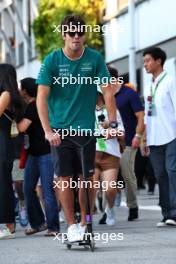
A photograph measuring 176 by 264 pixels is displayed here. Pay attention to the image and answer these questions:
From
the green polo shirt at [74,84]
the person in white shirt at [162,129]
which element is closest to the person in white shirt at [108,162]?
the person in white shirt at [162,129]

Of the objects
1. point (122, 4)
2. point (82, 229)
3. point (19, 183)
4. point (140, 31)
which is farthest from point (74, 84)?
point (122, 4)

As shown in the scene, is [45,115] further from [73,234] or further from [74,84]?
[73,234]

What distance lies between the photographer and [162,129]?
38.8ft

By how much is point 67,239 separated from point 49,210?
2083 mm

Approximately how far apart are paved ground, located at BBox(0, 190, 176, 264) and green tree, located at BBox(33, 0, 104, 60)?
2076 cm

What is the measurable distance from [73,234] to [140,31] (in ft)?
69.3

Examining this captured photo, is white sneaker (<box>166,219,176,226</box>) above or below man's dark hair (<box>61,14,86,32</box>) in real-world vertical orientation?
below

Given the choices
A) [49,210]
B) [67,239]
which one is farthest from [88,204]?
[49,210]

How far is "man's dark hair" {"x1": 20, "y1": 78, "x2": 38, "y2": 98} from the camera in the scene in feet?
38.9

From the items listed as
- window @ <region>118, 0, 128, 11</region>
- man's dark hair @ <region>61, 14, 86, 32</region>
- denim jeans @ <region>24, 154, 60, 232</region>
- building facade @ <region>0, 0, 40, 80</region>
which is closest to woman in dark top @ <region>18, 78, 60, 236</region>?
denim jeans @ <region>24, 154, 60, 232</region>

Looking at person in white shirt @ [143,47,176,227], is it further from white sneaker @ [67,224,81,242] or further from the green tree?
the green tree

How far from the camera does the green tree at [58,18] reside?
32812 millimetres

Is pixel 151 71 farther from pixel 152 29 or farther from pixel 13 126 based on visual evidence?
pixel 152 29

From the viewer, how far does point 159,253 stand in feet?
29.0
